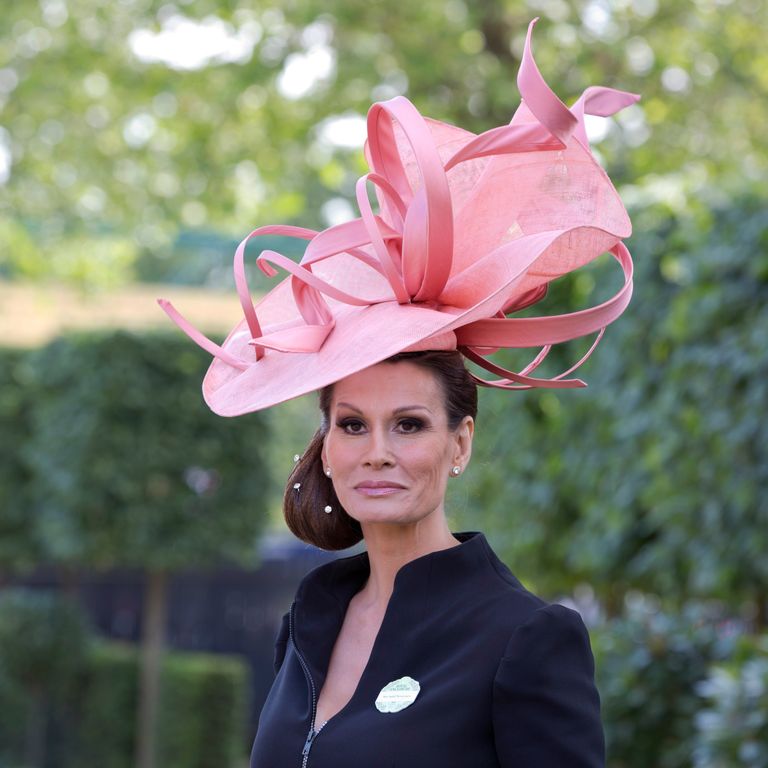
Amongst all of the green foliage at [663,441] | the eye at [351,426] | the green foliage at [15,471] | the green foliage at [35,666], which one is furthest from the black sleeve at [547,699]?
the green foliage at [15,471]

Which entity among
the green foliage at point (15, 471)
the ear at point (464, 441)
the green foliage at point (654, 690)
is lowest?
the green foliage at point (15, 471)

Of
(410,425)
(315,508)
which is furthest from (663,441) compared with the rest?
(410,425)

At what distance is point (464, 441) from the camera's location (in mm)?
2408

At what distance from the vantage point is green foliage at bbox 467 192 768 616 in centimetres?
562

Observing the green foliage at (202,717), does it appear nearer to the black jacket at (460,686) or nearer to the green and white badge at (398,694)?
the black jacket at (460,686)

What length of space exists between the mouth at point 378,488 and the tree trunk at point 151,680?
→ 868 cm

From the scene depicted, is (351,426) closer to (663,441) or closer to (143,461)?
(663,441)

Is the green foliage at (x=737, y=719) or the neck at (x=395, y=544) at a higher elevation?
the neck at (x=395, y=544)

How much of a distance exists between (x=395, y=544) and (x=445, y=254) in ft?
1.61

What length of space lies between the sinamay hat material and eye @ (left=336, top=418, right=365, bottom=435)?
0.11 metres

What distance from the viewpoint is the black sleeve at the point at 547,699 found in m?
2.09

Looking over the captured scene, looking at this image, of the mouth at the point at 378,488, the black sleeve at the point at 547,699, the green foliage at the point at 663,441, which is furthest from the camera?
the green foliage at the point at 663,441

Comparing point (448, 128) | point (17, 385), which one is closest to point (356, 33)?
point (17, 385)

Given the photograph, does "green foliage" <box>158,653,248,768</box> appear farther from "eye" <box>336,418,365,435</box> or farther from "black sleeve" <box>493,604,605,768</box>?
"black sleeve" <box>493,604,605,768</box>
